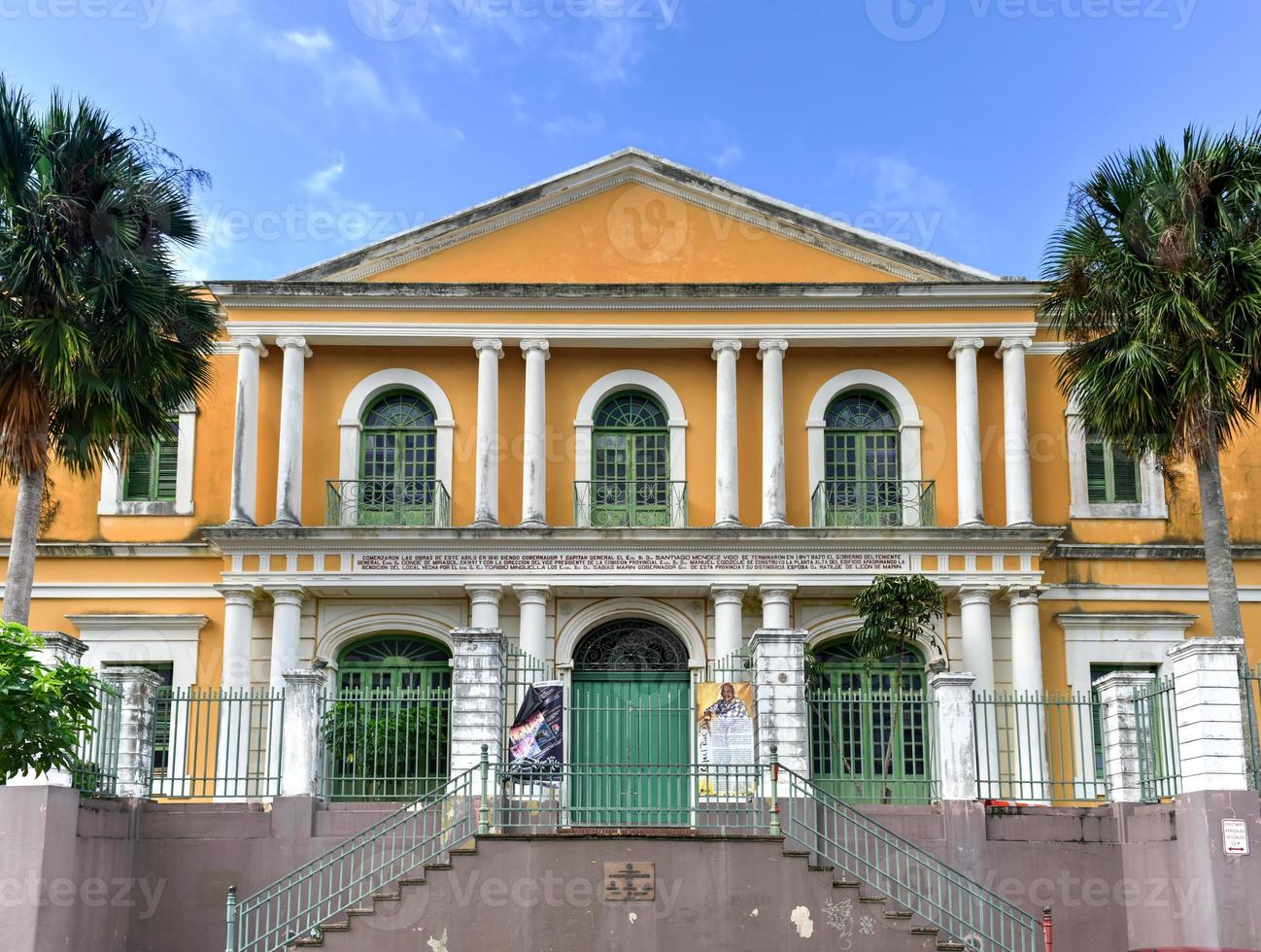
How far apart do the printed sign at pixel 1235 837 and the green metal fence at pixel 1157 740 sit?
833mm

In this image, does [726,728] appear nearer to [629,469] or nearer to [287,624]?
[629,469]

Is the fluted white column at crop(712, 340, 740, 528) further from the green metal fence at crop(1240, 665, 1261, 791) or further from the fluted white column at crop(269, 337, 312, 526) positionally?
the green metal fence at crop(1240, 665, 1261, 791)

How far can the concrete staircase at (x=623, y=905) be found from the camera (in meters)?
15.0

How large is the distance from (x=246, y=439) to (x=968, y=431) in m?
11.3

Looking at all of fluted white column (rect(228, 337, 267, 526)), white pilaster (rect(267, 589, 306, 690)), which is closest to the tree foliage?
white pilaster (rect(267, 589, 306, 690))

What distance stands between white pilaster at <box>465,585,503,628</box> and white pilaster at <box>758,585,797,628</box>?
405 cm

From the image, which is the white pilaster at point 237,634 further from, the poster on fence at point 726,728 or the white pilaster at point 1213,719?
the white pilaster at point 1213,719

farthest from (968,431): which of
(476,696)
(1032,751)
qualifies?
(476,696)

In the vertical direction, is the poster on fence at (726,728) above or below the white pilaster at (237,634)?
below

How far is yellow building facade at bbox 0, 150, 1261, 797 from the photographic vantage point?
2353cm

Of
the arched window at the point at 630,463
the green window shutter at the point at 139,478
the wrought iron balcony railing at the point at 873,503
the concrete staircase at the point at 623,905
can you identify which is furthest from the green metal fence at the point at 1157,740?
the green window shutter at the point at 139,478

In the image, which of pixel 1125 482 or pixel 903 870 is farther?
pixel 1125 482

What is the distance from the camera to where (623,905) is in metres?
15.2

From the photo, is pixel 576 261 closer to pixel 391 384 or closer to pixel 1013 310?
pixel 391 384
